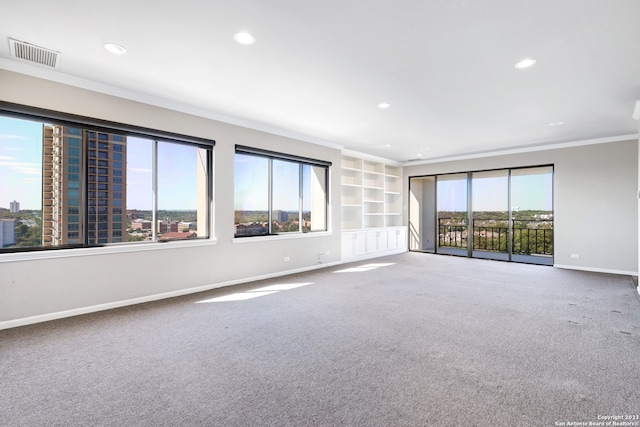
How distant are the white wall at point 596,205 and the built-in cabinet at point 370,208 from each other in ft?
Result: 12.0

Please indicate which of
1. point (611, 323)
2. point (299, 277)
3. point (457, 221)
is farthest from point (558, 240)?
point (299, 277)

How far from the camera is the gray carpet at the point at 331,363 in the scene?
6.02ft

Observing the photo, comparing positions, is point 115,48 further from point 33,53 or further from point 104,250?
point 104,250

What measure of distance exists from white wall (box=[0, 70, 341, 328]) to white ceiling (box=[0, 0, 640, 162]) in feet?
0.65

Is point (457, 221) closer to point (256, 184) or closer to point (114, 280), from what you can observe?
point (256, 184)

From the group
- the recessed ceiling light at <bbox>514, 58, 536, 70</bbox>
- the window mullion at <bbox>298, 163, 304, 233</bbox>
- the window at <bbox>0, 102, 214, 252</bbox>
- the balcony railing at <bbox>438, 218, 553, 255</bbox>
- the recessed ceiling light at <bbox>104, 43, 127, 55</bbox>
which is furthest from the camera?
the balcony railing at <bbox>438, 218, 553, 255</bbox>

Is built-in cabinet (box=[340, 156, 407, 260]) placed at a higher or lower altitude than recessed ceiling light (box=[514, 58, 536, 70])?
lower

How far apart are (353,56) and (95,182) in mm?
3424

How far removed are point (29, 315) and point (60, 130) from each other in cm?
209

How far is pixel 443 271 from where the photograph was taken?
6172 mm

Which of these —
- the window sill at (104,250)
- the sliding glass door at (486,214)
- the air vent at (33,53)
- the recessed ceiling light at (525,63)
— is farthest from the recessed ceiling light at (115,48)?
the sliding glass door at (486,214)

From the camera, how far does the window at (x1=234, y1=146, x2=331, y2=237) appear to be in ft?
17.2

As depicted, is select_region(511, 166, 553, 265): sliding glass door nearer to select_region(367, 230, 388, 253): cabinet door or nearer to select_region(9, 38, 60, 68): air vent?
select_region(367, 230, 388, 253): cabinet door

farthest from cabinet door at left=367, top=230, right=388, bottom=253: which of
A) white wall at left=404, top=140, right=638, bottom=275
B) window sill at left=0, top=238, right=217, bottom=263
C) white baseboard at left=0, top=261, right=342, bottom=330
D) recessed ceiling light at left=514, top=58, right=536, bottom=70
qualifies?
recessed ceiling light at left=514, top=58, right=536, bottom=70
